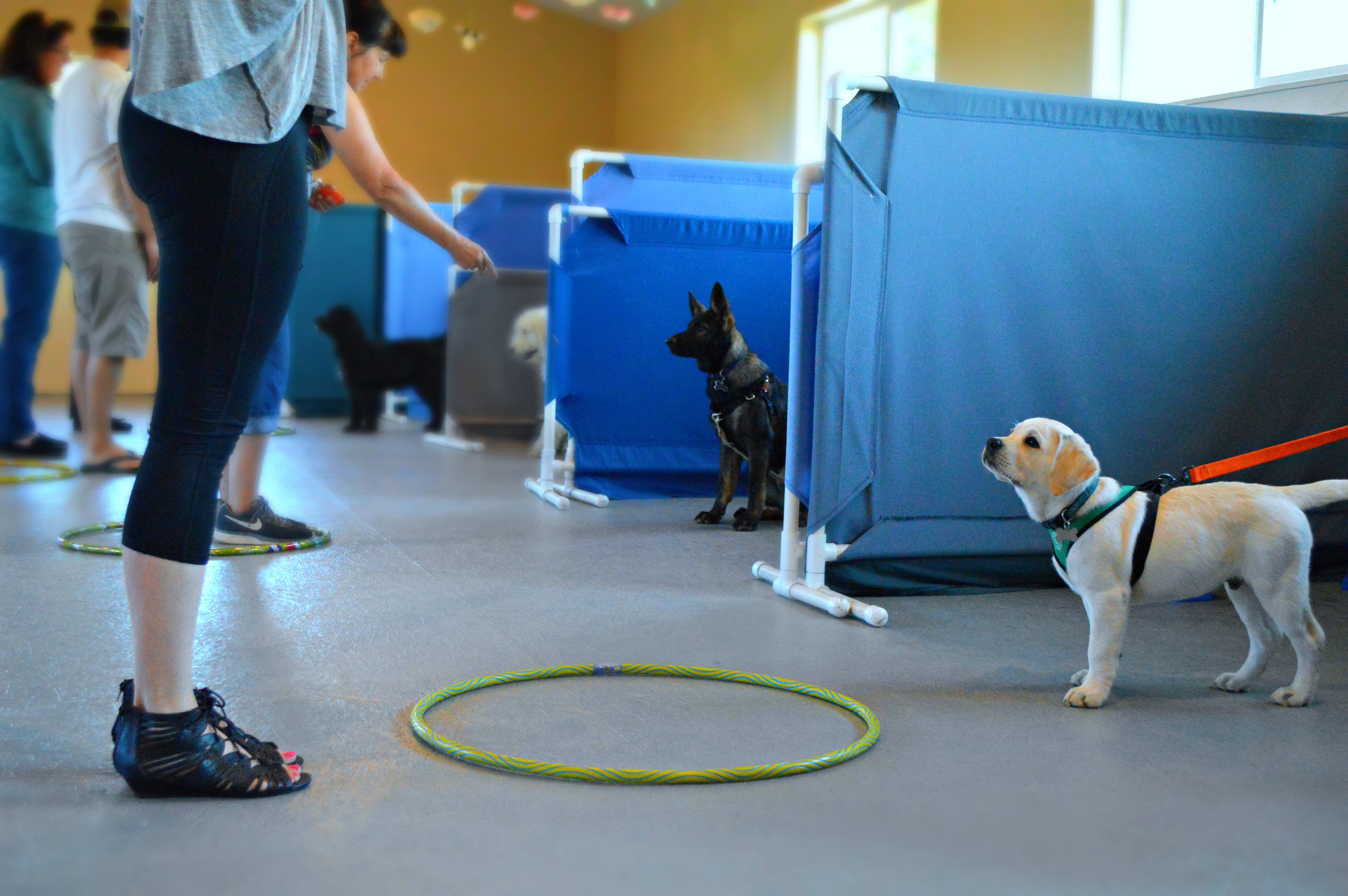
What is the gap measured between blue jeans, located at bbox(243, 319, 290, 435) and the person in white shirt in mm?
1495

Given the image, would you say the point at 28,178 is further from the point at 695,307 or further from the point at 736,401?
the point at 736,401

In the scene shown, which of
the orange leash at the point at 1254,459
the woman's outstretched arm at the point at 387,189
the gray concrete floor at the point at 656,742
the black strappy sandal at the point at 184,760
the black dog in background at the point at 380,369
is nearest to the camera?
the gray concrete floor at the point at 656,742

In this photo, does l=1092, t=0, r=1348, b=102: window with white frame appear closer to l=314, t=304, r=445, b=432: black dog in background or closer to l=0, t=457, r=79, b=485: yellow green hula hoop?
l=314, t=304, r=445, b=432: black dog in background

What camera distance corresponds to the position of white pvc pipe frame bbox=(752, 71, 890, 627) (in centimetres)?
261

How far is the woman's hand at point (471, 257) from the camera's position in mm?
1969

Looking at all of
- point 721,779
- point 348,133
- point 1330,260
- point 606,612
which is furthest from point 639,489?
point 721,779

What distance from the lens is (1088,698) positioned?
198 centimetres

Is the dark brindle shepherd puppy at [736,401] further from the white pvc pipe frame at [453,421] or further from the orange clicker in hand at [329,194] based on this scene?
the white pvc pipe frame at [453,421]

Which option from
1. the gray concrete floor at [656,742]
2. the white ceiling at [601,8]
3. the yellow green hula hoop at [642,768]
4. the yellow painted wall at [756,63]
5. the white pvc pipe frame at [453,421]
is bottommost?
the gray concrete floor at [656,742]

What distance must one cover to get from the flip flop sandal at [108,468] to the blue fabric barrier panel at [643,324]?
1677 mm

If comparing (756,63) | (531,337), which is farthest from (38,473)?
(756,63)

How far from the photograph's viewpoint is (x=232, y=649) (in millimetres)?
2152

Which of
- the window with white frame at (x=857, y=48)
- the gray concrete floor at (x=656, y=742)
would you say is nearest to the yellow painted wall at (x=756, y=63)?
the window with white frame at (x=857, y=48)

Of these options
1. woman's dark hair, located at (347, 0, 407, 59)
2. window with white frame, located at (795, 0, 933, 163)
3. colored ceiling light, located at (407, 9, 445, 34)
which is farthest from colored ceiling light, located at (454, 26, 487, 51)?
woman's dark hair, located at (347, 0, 407, 59)
